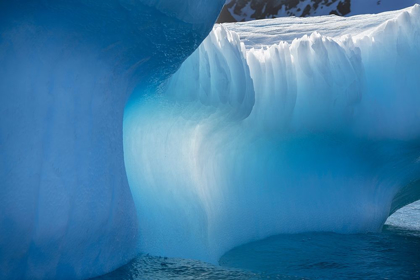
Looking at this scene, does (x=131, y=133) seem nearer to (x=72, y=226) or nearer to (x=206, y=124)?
(x=206, y=124)

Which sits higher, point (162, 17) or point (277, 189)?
point (162, 17)

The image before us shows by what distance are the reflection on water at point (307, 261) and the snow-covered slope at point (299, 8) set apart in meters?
14.7

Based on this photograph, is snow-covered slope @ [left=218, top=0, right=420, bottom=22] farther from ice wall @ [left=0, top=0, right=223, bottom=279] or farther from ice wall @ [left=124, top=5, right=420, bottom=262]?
ice wall @ [left=0, top=0, right=223, bottom=279]

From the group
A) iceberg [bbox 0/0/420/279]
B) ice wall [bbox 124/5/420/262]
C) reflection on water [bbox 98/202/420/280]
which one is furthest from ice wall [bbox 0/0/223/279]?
ice wall [bbox 124/5/420/262]

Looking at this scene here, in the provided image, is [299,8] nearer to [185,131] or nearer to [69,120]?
[185,131]

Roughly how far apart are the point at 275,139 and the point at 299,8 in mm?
15944

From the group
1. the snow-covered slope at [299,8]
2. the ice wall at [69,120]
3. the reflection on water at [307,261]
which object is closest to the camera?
the ice wall at [69,120]

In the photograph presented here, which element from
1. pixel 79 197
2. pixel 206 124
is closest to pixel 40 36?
pixel 79 197

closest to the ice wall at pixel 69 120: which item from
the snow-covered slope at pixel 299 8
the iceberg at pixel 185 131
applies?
the iceberg at pixel 185 131

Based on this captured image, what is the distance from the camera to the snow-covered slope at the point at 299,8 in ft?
58.4

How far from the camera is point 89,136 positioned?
7.42ft

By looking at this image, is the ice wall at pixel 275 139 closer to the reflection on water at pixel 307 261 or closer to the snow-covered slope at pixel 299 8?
the reflection on water at pixel 307 261

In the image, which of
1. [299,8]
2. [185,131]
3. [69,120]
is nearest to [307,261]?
[185,131]

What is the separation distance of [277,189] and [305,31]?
1636 millimetres
